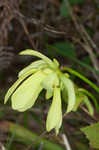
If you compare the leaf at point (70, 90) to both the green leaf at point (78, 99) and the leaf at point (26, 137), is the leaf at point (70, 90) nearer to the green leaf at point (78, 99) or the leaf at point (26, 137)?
the green leaf at point (78, 99)

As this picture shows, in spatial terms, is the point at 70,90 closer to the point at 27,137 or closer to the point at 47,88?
the point at 47,88

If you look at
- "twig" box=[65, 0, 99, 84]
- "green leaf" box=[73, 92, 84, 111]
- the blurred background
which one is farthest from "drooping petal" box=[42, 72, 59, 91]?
"twig" box=[65, 0, 99, 84]

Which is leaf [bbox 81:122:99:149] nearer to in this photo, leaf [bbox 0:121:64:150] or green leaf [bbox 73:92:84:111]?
green leaf [bbox 73:92:84:111]

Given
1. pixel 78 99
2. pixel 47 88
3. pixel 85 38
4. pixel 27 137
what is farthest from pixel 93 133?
pixel 85 38

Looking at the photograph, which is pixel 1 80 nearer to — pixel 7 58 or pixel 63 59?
pixel 7 58

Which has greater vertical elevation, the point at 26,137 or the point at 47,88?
the point at 47,88

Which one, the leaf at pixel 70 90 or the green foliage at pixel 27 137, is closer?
the leaf at pixel 70 90

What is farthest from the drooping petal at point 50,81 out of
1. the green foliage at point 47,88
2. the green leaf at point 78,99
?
the green leaf at point 78,99

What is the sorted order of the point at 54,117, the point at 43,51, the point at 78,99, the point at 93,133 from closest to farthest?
the point at 54,117 → the point at 93,133 → the point at 78,99 → the point at 43,51
